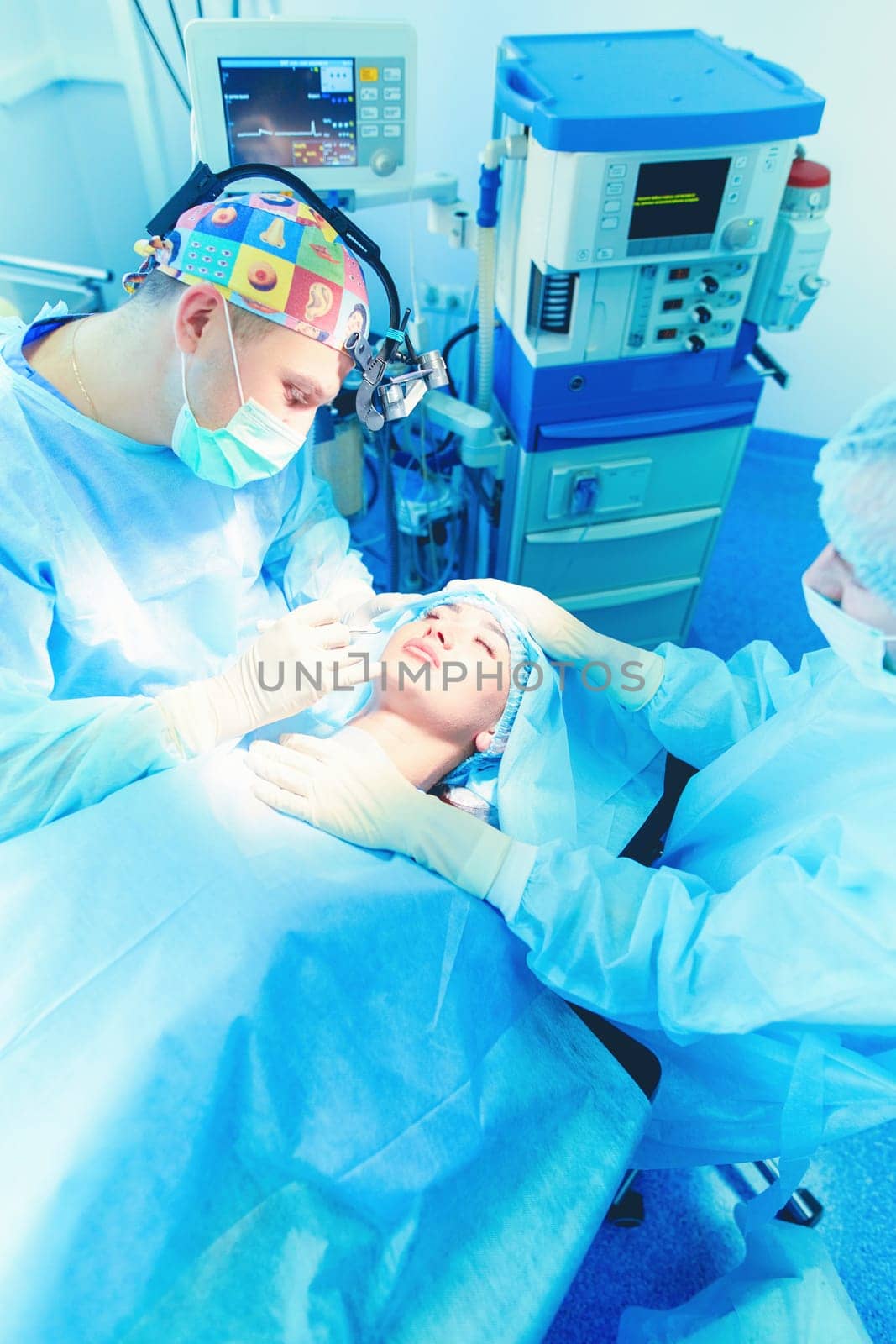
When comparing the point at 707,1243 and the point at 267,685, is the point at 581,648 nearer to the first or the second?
the point at 267,685

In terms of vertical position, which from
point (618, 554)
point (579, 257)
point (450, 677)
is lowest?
point (618, 554)

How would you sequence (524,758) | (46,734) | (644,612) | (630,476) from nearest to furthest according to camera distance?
(46,734) → (524,758) → (630,476) → (644,612)

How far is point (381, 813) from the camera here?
116 cm

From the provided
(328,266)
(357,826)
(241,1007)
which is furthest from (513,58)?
(241,1007)

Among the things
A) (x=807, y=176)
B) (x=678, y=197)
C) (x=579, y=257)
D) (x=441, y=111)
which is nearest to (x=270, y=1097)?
(x=579, y=257)

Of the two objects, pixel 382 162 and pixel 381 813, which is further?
pixel 382 162

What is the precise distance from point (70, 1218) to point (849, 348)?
9.99ft

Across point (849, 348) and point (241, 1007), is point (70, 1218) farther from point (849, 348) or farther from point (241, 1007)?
point (849, 348)

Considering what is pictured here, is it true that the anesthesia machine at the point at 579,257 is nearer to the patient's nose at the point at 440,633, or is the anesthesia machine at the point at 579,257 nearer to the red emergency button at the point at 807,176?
the red emergency button at the point at 807,176

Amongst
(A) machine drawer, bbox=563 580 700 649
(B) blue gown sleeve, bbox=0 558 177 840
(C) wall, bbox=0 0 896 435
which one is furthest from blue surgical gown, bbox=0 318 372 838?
(C) wall, bbox=0 0 896 435

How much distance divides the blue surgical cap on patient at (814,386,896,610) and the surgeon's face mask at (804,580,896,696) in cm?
5

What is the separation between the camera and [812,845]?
1.00 metres

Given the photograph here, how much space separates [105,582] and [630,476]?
1096mm

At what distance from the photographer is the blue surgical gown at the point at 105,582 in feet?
3.55
